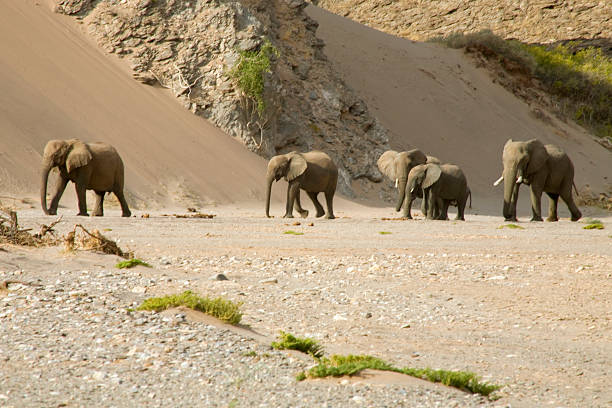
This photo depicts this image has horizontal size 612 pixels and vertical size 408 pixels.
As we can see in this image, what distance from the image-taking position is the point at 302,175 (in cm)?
2403

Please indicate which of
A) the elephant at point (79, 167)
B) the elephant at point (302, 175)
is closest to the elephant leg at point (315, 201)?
the elephant at point (302, 175)

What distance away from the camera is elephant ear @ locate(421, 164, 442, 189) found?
22.9 m

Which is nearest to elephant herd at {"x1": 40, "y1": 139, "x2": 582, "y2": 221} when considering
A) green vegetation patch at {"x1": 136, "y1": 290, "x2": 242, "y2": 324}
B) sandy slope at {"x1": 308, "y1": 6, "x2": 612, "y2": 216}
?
green vegetation patch at {"x1": 136, "y1": 290, "x2": 242, "y2": 324}

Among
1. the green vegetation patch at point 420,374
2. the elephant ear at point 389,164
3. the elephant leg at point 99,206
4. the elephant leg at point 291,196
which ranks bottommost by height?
the green vegetation patch at point 420,374

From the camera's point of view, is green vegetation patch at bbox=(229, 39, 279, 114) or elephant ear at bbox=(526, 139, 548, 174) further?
green vegetation patch at bbox=(229, 39, 279, 114)

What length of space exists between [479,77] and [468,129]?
299 inches

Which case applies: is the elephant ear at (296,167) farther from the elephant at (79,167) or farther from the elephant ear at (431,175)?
the elephant at (79,167)

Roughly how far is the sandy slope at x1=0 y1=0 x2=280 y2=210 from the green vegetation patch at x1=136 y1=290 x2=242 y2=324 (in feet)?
60.8

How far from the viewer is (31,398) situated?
477 cm

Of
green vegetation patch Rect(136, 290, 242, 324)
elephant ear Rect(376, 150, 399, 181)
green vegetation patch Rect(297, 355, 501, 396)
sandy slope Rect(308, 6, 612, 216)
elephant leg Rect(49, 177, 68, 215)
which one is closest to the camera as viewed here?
green vegetation patch Rect(297, 355, 501, 396)

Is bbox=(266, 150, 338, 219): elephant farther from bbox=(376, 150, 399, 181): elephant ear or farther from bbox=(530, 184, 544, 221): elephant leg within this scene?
bbox=(530, 184, 544, 221): elephant leg

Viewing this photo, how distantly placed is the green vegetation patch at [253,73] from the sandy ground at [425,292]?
17973mm

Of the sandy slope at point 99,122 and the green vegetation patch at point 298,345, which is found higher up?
the sandy slope at point 99,122

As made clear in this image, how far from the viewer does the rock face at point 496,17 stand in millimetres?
69875
